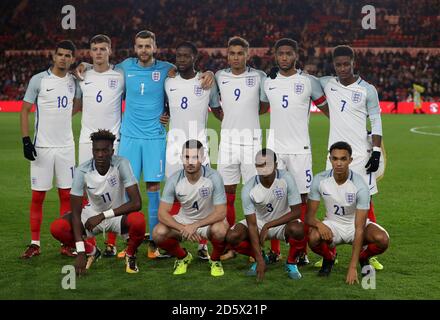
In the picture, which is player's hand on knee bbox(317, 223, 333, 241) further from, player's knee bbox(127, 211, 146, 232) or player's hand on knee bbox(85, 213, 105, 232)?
player's hand on knee bbox(85, 213, 105, 232)

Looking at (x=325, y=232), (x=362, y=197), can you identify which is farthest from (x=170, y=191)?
(x=362, y=197)

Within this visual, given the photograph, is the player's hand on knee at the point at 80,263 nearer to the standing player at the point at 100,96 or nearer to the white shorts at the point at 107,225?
the white shorts at the point at 107,225

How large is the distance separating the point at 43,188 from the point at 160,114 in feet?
4.54

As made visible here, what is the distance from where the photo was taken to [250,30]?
37.8 m

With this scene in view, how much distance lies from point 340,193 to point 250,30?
107 feet

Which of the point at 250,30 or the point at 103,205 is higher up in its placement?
the point at 250,30

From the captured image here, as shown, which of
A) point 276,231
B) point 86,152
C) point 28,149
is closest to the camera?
point 276,231

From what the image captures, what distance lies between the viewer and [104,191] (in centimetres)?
628

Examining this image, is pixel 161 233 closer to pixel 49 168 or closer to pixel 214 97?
pixel 49 168

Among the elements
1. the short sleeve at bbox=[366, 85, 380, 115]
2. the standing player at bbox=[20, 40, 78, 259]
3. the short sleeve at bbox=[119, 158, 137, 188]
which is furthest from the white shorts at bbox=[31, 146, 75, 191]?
the short sleeve at bbox=[366, 85, 380, 115]

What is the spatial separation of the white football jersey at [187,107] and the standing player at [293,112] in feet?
2.28

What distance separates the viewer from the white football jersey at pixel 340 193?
237 inches

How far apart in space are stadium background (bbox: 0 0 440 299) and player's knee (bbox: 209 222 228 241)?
13.8 inches

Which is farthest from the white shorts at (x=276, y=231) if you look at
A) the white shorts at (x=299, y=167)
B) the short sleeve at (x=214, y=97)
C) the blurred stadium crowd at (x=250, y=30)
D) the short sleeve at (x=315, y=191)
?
the blurred stadium crowd at (x=250, y=30)
